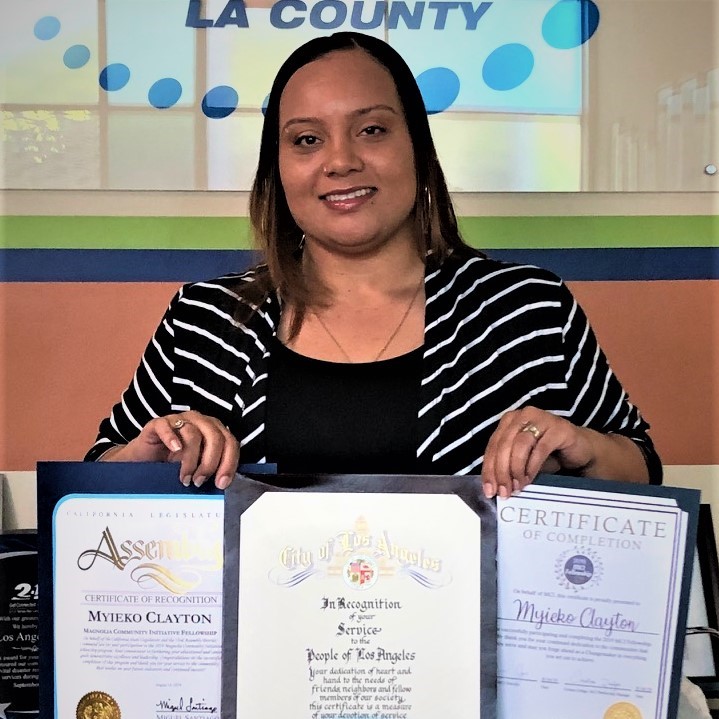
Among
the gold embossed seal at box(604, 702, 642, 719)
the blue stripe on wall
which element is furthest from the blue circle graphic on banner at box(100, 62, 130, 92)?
the gold embossed seal at box(604, 702, 642, 719)

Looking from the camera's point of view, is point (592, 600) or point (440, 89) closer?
point (592, 600)

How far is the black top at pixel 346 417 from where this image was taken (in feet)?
3.99

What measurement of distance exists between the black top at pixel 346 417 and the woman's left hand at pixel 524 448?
0.21 meters

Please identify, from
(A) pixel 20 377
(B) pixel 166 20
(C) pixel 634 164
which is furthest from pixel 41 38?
(C) pixel 634 164

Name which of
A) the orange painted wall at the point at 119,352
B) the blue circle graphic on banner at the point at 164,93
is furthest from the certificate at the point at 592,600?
the blue circle graphic on banner at the point at 164,93

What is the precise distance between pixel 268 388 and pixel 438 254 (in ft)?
1.12

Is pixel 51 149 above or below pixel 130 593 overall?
above

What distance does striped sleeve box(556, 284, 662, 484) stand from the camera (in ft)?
4.14

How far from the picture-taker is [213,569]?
103 centimetres

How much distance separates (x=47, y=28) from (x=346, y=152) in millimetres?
826

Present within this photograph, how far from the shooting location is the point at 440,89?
1.72 m

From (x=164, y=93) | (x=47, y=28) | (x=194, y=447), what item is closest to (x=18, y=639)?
(x=194, y=447)

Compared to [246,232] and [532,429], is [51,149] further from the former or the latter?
[532,429]

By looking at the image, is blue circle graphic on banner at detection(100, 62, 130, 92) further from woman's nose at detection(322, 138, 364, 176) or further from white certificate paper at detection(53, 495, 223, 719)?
white certificate paper at detection(53, 495, 223, 719)
